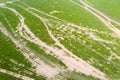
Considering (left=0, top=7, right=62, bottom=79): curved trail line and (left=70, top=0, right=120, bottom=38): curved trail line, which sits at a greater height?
(left=70, top=0, right=120, bottom=38): curved trail line

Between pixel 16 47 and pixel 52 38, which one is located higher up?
pixel 52 38

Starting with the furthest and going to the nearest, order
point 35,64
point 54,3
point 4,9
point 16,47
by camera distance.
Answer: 1. point 54,3
2. point 4,9
3. point 16,47
4. point 35,64

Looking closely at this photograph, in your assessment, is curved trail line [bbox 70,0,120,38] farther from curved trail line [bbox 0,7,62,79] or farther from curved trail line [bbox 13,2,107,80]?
curved trail line [bbox 0,7,62,79]

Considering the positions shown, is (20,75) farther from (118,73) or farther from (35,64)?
(118,73)

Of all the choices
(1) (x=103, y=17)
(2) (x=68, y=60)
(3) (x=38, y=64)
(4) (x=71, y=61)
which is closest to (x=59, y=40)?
(2) (x=68, y=60)

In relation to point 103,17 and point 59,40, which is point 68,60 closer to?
point 59,40

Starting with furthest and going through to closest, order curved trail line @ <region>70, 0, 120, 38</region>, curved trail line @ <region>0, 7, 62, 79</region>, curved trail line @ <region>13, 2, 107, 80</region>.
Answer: curved trail line @ <region>70, 0, 120, 38</region> < curved trail line @ <region>13, 2, 107, 80</region> < curved trail line @ <region>0, 7, 62, 79</region>

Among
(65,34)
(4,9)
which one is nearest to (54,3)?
(4,9)

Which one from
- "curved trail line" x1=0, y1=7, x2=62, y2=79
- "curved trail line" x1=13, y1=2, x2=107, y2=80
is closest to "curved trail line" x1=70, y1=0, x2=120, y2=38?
"curved trail line" x1=13, y1=2, x2=107, y2=80
